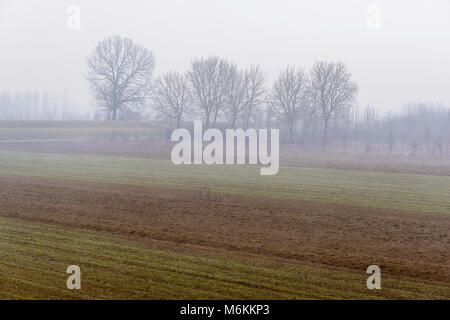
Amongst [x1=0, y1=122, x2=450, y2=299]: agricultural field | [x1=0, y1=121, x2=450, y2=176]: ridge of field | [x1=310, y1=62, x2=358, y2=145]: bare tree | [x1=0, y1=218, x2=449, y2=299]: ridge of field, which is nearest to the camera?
[x1=0, y1=218, x2=449, y2=299]: ridge of field

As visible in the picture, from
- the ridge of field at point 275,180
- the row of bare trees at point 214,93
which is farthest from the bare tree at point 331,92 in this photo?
the ridge of field at point 275,180

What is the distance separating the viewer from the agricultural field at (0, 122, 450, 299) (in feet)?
36.6

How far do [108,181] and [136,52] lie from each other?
6037 centimetres

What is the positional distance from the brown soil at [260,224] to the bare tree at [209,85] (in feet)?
188

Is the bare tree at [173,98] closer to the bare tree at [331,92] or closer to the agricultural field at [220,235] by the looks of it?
the bare tree at [331,92]

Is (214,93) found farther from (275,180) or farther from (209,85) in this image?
(275,180)

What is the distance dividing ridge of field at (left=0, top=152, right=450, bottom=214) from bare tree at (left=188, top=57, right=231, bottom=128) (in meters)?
39.8

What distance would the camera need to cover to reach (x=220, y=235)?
52.9 feet

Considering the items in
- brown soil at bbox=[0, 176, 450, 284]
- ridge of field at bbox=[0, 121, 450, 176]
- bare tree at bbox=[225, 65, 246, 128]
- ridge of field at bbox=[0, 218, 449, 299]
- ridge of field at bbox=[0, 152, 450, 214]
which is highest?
bare tree at bbox=[225, 65, 246, 128]

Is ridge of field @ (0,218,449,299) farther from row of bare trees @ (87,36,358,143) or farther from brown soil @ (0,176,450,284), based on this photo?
row of bare trees @ (87,36,358,143)

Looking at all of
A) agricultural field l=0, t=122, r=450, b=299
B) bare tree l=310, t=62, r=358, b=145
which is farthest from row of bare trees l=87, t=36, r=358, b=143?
agricultural field l=0, t=122, r=450, b=299

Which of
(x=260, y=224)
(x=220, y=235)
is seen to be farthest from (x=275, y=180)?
(x=220, y=235)

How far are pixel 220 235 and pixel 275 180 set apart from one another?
1547cm

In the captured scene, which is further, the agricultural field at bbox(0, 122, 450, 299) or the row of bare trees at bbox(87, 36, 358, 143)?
the row of bare trees at bbox(87, 36, 358, 143)
